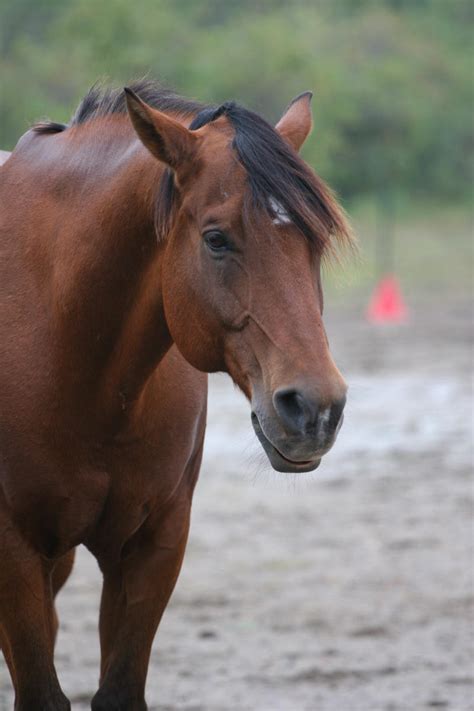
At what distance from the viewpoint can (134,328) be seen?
3119mm

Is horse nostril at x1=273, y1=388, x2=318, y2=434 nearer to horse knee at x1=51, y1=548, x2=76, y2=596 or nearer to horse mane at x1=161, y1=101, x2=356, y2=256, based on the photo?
horse mane at x1=161, y1=101, x2=356, y2=256

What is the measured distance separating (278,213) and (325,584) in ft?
12.3

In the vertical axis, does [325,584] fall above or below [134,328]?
below

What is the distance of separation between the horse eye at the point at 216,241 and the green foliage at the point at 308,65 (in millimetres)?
11317

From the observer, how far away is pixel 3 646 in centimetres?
333

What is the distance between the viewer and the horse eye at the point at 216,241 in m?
2.75

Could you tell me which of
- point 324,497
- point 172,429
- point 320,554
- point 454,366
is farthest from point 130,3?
point 172,429

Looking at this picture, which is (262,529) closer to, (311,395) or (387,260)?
(311,395)

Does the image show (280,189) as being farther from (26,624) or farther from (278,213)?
(26,624)

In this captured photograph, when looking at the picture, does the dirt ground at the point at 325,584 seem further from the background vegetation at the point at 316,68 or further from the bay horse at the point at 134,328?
the background vegetation at the point at 316,68

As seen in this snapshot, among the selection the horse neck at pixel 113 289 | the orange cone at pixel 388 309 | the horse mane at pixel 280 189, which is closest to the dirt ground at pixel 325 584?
the horse neck at pixel 113 289

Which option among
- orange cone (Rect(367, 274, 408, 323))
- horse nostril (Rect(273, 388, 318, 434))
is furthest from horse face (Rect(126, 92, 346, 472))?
orange cone (Rect(367, 274, 408, 323))

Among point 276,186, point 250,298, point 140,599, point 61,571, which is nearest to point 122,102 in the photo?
point 276,186

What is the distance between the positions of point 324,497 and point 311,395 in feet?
17.5
